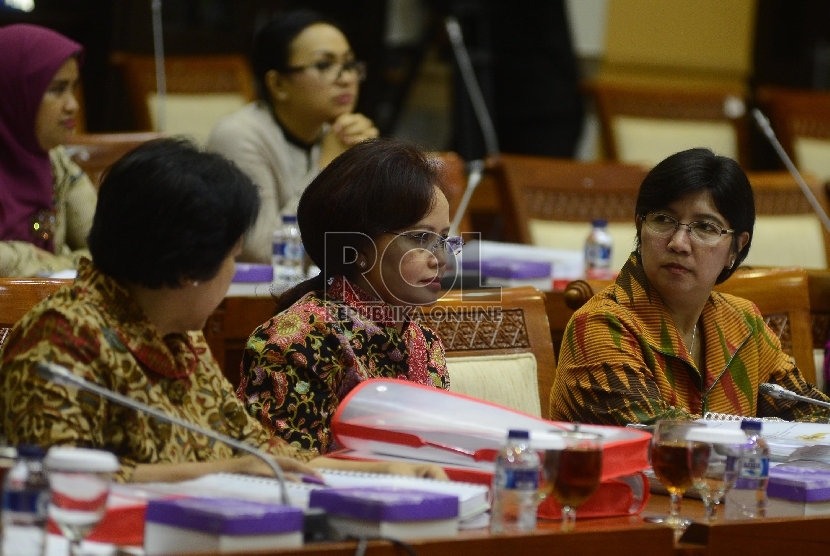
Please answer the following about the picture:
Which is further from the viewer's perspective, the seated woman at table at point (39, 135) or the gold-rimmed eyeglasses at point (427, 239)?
the seated woman at table at point (39, 135)

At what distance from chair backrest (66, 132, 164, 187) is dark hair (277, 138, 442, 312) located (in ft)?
5.54

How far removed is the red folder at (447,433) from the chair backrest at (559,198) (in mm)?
2216

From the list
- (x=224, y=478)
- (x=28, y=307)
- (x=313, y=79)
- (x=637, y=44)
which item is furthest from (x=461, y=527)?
(x=637, y=44)

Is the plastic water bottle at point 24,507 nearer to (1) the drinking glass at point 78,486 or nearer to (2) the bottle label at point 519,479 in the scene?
(1) the drinking glass at point 78,486

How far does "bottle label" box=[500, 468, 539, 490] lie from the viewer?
145 centimetres

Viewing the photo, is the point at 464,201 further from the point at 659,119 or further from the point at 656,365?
the point at 659,119

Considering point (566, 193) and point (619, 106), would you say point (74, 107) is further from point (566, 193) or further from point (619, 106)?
point (619, 106)

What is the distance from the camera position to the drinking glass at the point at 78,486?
1230mm

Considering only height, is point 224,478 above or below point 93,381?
below

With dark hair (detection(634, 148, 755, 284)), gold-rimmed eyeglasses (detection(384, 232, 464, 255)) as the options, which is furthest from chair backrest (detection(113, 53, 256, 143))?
gold-rimmed eyeglasses (detection(384, 232, 464, 255))

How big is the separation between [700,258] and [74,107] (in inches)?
69.5

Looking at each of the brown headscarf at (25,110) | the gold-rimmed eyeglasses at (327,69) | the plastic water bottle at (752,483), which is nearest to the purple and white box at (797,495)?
the plastic water bottle at (752,483)

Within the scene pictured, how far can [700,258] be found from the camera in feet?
7.45

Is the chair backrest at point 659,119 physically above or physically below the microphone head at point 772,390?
above
